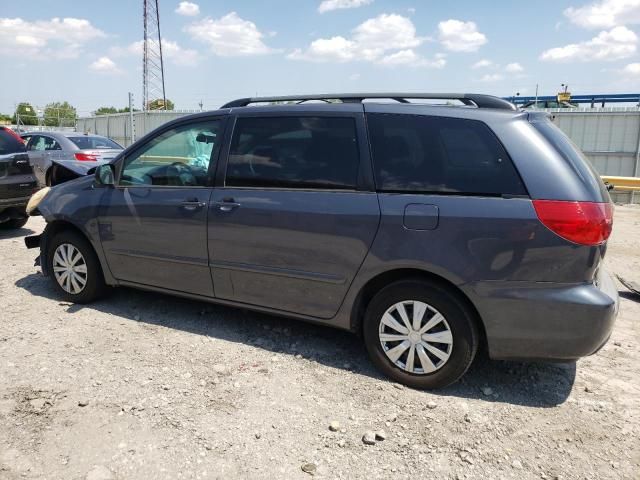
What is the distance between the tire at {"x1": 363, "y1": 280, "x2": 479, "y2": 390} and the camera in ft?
10.0

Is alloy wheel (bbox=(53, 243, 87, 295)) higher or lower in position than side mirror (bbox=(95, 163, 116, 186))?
lower

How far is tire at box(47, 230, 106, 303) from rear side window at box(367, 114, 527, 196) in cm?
276

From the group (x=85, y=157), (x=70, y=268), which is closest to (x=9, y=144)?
(x=85, y=157)

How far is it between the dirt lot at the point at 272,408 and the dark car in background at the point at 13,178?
11.9ft

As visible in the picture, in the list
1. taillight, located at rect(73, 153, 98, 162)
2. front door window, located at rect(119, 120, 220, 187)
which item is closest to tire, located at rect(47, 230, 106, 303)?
front door window, located at rect(119, 120, 220, 187)

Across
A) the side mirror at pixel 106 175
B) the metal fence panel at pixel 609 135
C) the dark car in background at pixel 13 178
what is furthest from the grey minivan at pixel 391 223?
the metal fence panel at pixel 609 135

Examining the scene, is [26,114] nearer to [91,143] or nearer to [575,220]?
[91,143]

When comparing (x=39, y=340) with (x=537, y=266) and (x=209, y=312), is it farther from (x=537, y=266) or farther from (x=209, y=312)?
(x=537, y=266)

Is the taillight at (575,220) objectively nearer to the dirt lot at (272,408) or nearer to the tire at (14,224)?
the dirt lot at (272,408)

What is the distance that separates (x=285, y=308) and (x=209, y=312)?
110cm

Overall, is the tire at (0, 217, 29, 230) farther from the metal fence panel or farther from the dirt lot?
the metal fence panel

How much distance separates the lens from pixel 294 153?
3.54 metres

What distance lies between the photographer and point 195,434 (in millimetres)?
2736

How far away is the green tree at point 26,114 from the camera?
2866 cm
